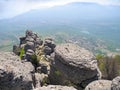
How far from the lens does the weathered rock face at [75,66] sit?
36.2m

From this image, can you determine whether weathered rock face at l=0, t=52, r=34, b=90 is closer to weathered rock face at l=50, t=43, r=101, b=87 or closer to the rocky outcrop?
weathered rock face at l=50, t=43, r=101, b=87

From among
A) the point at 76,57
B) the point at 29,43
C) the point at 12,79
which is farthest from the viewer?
the point at 29,43

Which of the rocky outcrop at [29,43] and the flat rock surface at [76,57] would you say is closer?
the flat rock surface at [76,57]

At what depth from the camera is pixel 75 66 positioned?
3597cm

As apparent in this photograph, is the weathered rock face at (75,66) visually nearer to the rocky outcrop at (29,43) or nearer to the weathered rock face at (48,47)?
the rocky outcrop at (29,43)

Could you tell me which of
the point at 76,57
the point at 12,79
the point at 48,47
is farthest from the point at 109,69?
the point at 12,79

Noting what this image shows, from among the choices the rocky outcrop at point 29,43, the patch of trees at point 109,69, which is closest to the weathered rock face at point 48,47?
the rocky outcrop at point 29,43

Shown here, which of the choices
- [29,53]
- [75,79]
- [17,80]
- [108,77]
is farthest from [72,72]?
[29,53]

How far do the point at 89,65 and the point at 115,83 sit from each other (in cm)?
1230

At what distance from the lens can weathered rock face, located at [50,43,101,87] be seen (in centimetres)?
3616

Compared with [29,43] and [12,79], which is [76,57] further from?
[29,43]

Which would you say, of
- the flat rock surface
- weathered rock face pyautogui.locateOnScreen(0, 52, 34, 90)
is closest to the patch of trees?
the flat rock surface

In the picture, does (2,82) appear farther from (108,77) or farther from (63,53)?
(108,77)

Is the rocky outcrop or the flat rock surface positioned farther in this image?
the rocky outcrop
